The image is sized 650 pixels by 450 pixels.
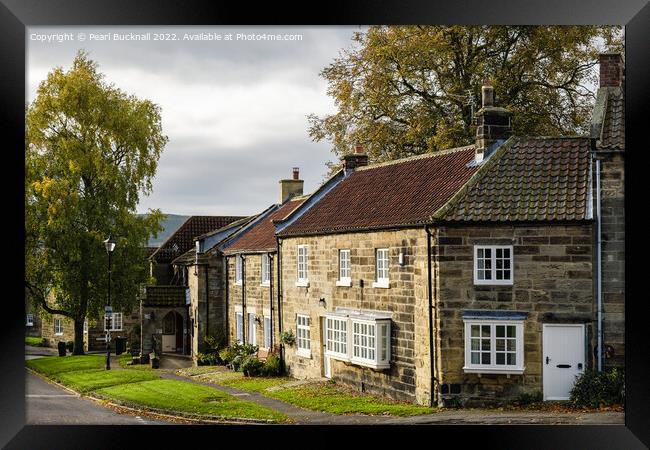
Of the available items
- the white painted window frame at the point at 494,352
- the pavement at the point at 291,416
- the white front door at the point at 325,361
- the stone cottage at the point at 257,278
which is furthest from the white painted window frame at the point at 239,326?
the white painted window frame at the point at 494,352

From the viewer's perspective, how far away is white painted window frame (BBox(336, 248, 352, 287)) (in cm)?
1703

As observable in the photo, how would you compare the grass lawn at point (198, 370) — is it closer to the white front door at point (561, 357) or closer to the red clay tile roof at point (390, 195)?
the red clay tile roof at point (390, 195)

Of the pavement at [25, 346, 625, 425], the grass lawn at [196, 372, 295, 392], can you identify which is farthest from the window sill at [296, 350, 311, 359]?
the pavement at [25, 346, 625, 425]

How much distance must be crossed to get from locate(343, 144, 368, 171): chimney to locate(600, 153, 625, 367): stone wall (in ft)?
23.7

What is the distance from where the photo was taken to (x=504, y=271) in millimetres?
14312

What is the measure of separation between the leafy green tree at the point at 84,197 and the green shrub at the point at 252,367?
3559mm

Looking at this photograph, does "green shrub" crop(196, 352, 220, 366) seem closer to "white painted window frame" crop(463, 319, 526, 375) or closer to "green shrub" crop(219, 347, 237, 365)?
"green shrub" crop(219, 347, 237, 365)

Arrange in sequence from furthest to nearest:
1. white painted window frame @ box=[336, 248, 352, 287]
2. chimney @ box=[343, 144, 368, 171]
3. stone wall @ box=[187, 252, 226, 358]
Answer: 1. stone wall @ box=[187, 252, 226, 358]
2. chimney @ box=[343, 144, 368, 171]
3. white painted window frame @ box=[336, 248, 352, 287]

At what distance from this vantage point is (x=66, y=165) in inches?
772
